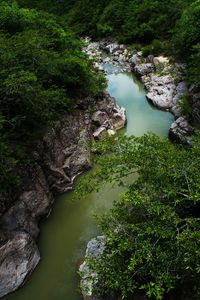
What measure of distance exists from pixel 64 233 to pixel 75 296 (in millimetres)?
3473

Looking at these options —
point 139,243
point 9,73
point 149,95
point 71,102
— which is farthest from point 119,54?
point 139,243

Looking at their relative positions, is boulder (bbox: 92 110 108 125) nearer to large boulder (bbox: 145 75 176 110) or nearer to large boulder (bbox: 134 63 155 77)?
large boulder (bbox: 145 75 176 110)

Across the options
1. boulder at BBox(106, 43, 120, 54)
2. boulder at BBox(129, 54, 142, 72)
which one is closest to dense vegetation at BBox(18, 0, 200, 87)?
boulder at BBox(106, 43, 120, 54)

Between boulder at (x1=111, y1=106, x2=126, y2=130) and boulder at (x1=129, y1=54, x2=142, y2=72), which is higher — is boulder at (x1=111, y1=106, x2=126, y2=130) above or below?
below

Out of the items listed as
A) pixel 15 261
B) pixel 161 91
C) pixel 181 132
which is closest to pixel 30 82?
pixel 15 261

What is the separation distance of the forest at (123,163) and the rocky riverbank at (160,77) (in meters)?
1.48

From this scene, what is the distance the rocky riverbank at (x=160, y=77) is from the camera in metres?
21.5

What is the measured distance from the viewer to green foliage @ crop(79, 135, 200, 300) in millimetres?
9633

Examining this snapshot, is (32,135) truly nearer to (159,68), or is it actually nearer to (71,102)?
(71,102)

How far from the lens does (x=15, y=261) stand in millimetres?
13578

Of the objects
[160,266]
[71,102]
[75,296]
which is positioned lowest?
[75,296]

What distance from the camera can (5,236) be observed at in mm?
13836

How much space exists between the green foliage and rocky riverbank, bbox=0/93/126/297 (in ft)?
10.7

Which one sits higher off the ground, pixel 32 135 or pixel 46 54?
pixel 46 54
